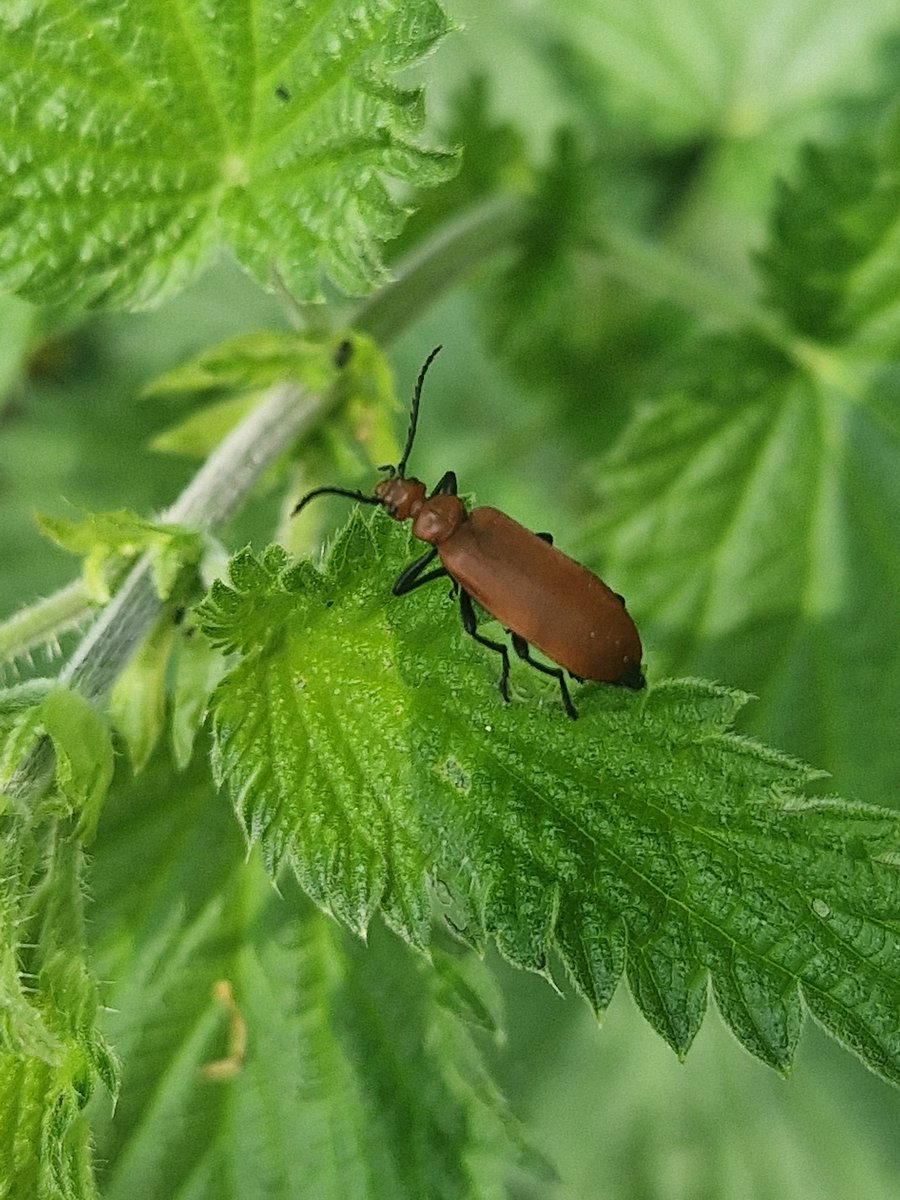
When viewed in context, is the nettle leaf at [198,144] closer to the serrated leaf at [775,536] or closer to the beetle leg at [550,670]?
the beetle leg at [550,670]

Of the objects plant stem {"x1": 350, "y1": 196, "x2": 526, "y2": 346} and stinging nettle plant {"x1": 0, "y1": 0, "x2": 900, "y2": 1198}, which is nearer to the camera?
stinging nettle plant {"x1": 0, "y1": 0, "x2": 900, "y2": 1198}

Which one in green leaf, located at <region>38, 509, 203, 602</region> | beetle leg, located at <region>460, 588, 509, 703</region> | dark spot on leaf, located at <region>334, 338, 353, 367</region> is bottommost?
green leaf, located at <region>38, 509, 203, 602</region>

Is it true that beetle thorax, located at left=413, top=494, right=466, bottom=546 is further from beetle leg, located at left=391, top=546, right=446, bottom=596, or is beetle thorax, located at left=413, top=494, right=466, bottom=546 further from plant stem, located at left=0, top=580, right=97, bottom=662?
plant stem, located at left=0, top=580, right=97, bottom=662

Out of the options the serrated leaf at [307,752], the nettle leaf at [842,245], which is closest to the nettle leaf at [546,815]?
the serrated leaf at [307,752]

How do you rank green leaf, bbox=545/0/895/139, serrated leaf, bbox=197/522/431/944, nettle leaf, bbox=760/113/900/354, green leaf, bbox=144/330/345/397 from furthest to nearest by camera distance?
green leaf, bbox=545/0/895/139, nettle leaf, bbox=760/113/900/354, green leaf, bbox=144/330/345/397, serrated leaf, bbox=197/522/431/944

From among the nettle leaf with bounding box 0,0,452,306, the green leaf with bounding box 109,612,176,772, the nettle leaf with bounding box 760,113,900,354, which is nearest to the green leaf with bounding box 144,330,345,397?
the nettle leaf with bounding box 0,0,452,306
